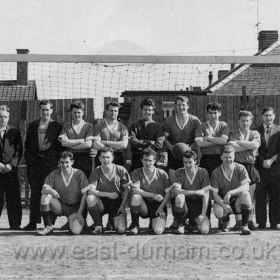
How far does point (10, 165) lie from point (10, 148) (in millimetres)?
243

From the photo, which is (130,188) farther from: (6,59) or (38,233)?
(6,59)

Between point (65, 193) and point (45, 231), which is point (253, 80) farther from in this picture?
point (45, 231)

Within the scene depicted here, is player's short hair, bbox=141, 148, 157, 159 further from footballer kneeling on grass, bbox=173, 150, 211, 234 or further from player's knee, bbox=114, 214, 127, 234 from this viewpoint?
player's knee, bbox=114, 214, 127, 234

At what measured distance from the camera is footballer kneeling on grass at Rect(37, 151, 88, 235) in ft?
25.1

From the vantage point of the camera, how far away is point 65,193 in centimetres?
780

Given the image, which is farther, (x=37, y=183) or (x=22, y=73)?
(x=22, y=73)

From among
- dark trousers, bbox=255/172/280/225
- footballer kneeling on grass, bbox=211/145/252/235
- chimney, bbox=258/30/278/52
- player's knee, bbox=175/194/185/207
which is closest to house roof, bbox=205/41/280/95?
chimney, bbox=258/30/278/52

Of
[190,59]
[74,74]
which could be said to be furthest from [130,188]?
[74,74]

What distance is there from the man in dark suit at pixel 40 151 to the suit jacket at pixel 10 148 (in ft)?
0.49

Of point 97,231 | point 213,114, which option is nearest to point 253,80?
point 213,114

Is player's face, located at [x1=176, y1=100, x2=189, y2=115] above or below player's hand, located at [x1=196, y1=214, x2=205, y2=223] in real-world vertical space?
above

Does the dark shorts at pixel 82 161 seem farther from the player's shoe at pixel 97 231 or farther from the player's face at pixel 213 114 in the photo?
the player's face at pixel 213 114

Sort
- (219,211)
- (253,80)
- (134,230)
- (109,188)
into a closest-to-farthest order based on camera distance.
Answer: (134,230), (219,211), (109,188), (253,80)

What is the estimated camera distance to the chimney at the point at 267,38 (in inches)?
944
